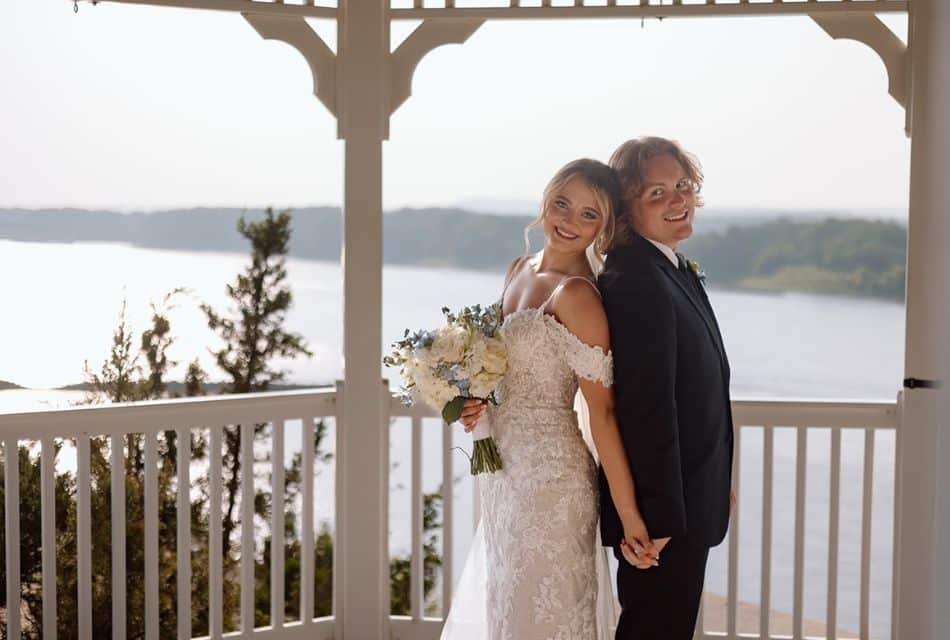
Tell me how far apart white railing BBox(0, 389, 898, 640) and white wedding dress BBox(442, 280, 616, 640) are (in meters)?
1.08

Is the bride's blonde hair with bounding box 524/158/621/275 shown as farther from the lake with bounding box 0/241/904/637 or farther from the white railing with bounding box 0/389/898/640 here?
the lake with bounding box 0/241/904/637

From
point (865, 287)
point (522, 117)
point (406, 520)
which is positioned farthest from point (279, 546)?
point (865, 287)

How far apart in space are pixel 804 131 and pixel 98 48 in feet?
49.2

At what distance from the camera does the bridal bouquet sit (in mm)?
3061

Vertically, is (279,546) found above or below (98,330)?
below

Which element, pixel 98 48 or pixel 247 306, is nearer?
pixel 247 306

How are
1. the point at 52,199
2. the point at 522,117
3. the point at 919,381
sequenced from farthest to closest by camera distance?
the point at 522,117
the point at 52,199
the point at 919,381

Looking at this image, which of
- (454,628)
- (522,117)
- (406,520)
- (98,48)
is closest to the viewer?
(454,628)

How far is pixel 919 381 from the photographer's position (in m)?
4.18

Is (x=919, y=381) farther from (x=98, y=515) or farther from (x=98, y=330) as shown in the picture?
(x=98, y=330)

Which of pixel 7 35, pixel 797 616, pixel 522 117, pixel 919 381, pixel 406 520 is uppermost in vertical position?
pixel 522 117

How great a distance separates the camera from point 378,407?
4.39 meters

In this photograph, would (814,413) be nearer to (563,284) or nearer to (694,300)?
(694,300)

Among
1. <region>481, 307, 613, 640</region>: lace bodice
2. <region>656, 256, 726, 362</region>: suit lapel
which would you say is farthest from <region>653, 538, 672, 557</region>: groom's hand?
<region>656, 256, 726, 362</region>: suit lapel
